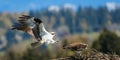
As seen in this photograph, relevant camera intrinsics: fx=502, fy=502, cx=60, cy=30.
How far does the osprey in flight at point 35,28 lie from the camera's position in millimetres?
9656

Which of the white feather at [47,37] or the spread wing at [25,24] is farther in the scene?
the white feather at [47,37]

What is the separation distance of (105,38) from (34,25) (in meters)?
44.9

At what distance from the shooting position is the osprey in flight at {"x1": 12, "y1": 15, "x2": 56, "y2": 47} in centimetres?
966

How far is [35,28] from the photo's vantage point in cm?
997

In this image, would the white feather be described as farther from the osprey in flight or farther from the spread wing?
the spread wing

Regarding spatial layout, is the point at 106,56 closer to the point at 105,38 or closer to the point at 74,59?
the point at 74,59

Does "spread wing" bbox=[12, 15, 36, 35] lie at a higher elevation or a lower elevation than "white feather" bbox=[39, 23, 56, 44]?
higher

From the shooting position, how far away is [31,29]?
9961mm

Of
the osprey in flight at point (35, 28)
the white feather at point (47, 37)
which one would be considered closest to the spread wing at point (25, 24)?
the osprey in flight at point (35, 28)

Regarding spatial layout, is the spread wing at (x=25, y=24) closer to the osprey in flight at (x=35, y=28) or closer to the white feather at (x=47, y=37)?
the osprey in flight at (x=35, y=28)

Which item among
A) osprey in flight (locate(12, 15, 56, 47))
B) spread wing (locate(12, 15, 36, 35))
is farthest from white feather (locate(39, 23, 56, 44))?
spread wing (locate(12, 15, 36, 35))

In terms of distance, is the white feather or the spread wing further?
the white feather

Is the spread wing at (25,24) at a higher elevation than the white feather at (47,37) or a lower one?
higher

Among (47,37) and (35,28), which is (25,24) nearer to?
(35,28)
